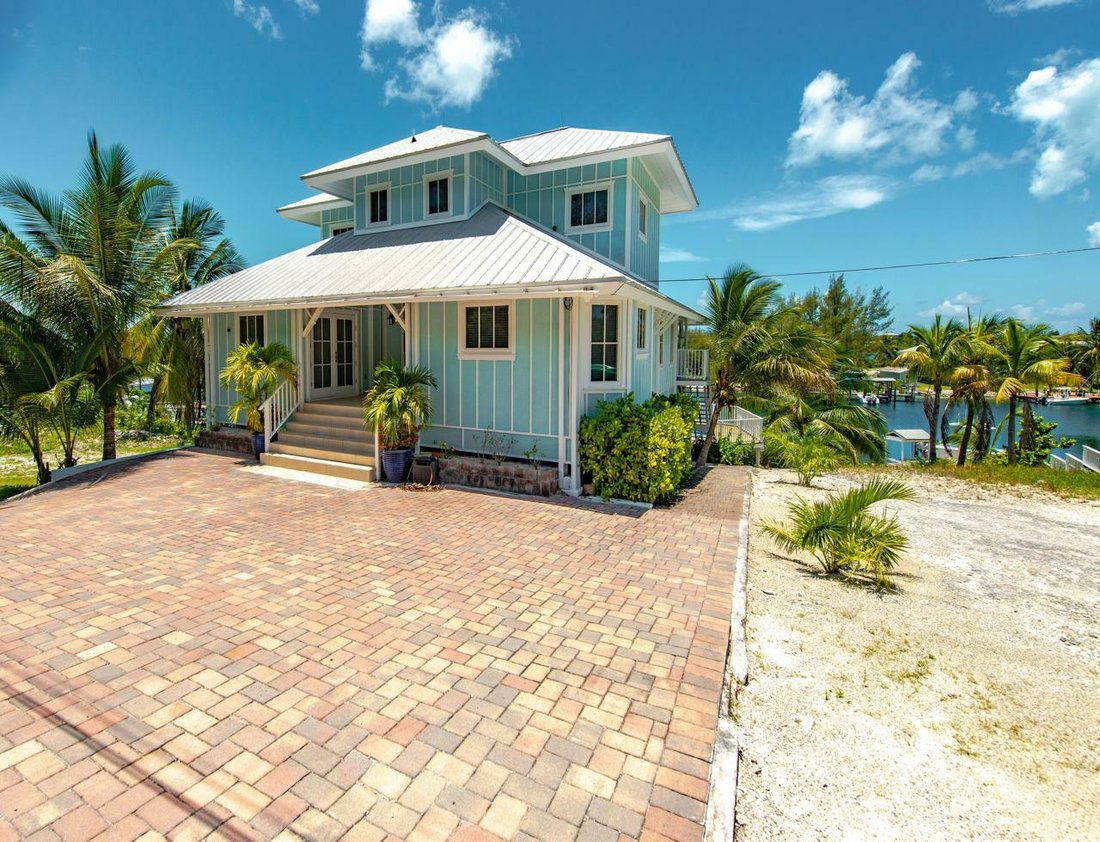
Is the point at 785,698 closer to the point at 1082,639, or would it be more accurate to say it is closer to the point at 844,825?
the point at 844,825

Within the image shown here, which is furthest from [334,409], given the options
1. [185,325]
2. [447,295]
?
[185,325]

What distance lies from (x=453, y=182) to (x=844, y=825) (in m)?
12.1

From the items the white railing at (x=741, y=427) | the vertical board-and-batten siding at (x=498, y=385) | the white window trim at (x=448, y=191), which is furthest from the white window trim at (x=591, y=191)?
the white railing at (x=741, y=427)

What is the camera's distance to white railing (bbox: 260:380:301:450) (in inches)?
429

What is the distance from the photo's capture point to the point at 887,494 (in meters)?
5.91

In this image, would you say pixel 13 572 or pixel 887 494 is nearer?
pixel 13 572

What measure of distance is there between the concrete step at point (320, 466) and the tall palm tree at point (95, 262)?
381 centimetres

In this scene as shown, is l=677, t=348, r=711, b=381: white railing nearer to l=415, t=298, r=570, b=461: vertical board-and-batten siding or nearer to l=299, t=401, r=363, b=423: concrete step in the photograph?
l=415, t=298, r=570, b=461: vertical board-and-batten siding

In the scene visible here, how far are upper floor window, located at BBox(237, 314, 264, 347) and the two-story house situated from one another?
53 mm

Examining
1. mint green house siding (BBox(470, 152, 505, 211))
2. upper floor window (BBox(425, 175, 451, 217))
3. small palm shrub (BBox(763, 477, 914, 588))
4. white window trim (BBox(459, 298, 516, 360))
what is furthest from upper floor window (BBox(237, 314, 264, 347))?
small palm shrub (BBox(763, 477, 914, 588))

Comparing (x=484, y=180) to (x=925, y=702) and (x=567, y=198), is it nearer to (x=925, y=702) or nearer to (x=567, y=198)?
(x=567, y=198)

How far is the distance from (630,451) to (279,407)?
7618 mm

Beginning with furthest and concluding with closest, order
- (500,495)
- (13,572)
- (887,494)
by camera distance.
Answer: (500,495), (887,494), (13,572)

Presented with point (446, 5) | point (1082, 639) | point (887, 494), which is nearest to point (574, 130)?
point (446, 5)
